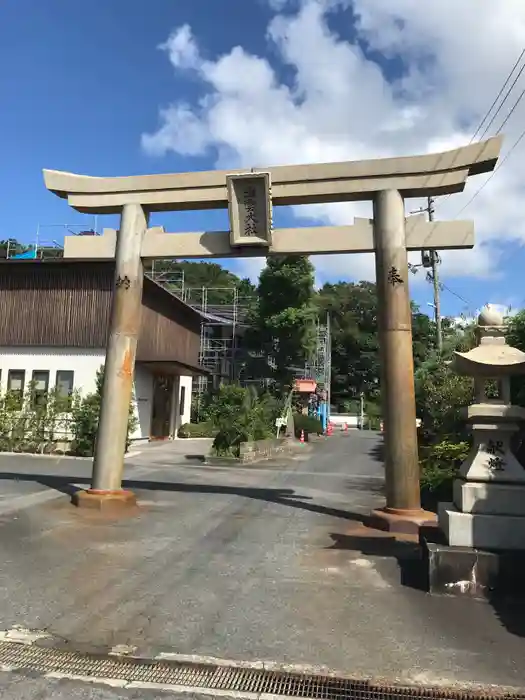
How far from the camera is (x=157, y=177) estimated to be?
10109mm

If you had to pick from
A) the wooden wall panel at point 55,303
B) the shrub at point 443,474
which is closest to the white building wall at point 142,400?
the wooden wall panel at point 55,303

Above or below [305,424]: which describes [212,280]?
above

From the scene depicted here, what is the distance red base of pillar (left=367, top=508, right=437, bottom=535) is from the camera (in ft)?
27.1

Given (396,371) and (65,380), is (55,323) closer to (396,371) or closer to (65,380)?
(65,380)

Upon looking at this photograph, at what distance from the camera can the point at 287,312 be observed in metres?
34.7

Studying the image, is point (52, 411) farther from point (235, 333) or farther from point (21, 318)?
point (235, 333)

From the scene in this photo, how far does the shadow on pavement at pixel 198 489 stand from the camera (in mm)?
10656

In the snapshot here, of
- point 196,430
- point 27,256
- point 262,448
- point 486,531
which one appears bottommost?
point 486,531

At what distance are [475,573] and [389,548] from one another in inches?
70.4

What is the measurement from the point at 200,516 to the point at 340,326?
5905 centimetres

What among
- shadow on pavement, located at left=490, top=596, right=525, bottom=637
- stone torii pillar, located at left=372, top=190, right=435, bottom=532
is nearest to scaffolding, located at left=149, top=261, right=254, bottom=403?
stone torii pillar, located at left=372, top=190, right=435, bottom=532

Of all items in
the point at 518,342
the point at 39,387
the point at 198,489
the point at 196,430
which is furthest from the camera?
the point at 196,430

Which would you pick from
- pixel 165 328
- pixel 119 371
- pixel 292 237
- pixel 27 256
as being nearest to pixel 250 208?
pixel 292 237

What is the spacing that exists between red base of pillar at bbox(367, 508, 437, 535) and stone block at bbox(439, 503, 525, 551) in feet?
7.10
